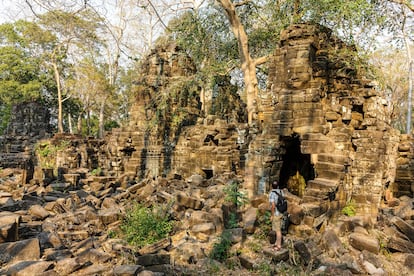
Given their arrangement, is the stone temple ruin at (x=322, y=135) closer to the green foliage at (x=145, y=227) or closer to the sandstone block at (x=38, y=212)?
the green foliage at (x=145, y=227)

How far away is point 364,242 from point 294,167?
11.7 ft

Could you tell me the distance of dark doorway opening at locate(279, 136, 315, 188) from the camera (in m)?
8.40

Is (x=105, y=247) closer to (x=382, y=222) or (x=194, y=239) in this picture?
(x=194, y=239)

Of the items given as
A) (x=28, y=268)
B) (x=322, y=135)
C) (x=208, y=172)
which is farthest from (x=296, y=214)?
(x=208, y=172)

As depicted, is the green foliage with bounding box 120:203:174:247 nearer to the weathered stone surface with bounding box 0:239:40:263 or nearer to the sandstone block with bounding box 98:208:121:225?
the sandstone block with bounding box 98:208:121:225

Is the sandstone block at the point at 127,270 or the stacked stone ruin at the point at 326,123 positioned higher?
the stacked stone ruin at the point at 326,123

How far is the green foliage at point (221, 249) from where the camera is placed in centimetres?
491

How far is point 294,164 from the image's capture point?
28.4 feet

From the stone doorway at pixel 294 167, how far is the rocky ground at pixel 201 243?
1851 mm

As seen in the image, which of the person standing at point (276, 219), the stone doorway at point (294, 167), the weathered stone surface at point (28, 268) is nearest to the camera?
the weathered stone surface at point (28, 268)

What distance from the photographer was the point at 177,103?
15320 mm

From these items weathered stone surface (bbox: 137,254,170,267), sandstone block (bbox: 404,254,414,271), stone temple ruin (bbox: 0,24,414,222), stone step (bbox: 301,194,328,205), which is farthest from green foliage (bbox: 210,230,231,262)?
sandstone block (bbox: 404,254,414,271)

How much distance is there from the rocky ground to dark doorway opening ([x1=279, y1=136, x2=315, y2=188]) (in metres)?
1.90

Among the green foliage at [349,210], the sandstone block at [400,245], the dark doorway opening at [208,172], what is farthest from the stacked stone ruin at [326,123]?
the dark doorway opening at [208,172]
